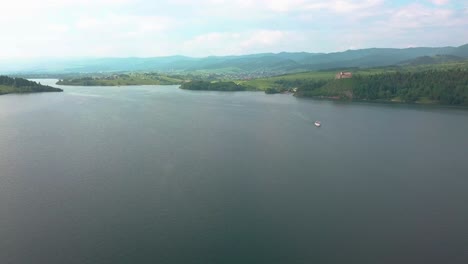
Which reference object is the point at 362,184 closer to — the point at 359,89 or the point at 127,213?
the point at 127,213

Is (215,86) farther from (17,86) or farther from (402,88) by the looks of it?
(402,88)

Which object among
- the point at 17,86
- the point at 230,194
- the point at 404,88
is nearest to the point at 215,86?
the point at 17,86

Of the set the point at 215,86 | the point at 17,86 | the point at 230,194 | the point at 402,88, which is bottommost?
the point at 230,194

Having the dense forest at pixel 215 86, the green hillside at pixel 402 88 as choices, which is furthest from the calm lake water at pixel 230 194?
the dense forest at pixel 215 86

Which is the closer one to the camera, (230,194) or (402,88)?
(230,194)

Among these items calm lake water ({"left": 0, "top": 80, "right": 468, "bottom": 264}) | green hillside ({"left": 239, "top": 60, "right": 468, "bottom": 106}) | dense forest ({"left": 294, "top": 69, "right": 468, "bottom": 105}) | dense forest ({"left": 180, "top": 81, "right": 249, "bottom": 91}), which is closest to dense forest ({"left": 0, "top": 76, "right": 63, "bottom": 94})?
dense forest ({"left": 180, "top": 81, "right": 249, "bottom": 91})
